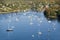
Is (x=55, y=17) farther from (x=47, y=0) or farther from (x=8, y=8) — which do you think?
(x=47, y=0)

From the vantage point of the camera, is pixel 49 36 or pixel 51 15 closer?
pixel 49 36

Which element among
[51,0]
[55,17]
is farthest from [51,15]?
[51,0]

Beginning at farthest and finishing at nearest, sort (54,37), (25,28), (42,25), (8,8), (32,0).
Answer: (32,0) < (8,8) < (42,25) < (25,28) < (54,37)

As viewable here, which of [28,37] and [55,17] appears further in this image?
[55,17]

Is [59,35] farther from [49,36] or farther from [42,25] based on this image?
[42,25]

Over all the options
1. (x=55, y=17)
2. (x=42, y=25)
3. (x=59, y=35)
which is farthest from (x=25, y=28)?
(x=55, y=17)

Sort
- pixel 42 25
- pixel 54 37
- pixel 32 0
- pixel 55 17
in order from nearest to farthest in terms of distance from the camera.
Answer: pixel 54 37 < pixel 42 25 < pixel 55 17 < pixel 32 0

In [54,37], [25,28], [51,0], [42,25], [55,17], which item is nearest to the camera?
[54,37]

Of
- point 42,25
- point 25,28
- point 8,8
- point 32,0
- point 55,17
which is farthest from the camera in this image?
point 32,0
